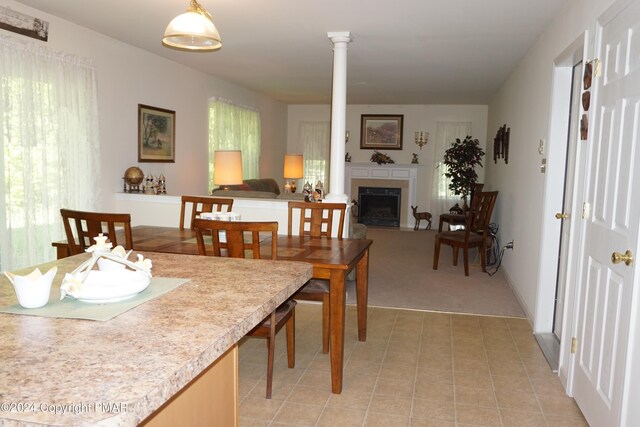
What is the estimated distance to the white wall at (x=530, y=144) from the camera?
3.39 meters

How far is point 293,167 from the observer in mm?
6504

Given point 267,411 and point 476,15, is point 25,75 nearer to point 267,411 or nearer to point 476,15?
point 267,411

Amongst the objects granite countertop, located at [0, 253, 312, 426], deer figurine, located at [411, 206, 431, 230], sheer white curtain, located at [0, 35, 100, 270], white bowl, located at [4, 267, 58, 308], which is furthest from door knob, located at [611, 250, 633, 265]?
deer figurine, located at [411, 206, 431, 230]

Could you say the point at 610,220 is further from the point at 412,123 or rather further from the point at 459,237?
the point at 412,123

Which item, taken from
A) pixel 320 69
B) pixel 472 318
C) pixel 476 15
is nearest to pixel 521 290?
pixel 472 318

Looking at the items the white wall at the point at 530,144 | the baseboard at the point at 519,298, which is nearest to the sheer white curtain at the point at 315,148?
the white wall at the point at 530,144

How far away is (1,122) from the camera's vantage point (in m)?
3.69

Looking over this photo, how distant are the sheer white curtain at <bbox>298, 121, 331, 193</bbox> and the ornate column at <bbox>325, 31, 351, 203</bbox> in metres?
5.26

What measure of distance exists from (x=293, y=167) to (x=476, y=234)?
94.7 inches

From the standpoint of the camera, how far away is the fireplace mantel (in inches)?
383

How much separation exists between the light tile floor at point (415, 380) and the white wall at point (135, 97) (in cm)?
260

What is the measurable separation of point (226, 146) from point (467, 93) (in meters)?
3.82

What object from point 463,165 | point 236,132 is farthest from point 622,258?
point 463,165

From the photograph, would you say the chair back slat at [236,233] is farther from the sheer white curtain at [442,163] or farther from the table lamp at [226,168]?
the sheer white curtain at [442,163]
